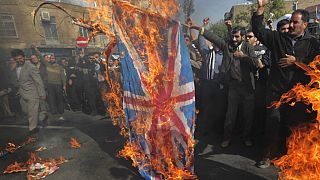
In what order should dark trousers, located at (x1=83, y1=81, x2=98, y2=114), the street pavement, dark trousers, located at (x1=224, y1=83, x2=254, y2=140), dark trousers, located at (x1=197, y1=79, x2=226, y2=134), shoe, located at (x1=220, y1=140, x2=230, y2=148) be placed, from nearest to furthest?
the street pavement → dark trousers, located at (x1=224, y1=83, x2=254, y2=140) → shoe, located at (x1=220, y1=140, x2=230, y2=148) → dark trousers, located at (x1=197, y1=79, x2=226, y2=134) → dark trousers, located at (x1=83, y1=81, x2=98, y2=114)

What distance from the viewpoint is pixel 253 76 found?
470cm

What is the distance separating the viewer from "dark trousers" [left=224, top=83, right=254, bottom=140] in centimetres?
471

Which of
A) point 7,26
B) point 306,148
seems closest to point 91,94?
point 7,26

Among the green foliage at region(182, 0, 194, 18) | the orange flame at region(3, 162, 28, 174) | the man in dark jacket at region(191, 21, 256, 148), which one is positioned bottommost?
the orange flame at region(3, 162, 28, 174)

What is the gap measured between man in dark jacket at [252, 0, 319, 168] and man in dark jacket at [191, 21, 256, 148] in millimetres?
719

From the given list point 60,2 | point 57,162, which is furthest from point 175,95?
point 60,2

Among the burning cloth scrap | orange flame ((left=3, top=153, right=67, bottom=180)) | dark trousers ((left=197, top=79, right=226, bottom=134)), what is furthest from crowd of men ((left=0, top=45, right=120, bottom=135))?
the burning cloth scrap

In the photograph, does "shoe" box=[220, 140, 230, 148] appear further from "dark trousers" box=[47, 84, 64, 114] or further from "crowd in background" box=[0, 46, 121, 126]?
"dark trousers" box=[47, 84, 64, 114]

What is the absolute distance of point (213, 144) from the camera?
16.8 ft

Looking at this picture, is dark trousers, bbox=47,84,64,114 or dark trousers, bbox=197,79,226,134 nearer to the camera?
dark trousers, bbox=197,79,226,134

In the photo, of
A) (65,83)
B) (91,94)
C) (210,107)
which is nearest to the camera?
(210,107)

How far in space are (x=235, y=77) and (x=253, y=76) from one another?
36cm

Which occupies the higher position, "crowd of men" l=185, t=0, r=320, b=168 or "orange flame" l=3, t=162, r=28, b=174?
"crowd of men" l=185, t=0, r=320, b=168

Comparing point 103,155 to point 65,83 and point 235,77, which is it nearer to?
point 235,77
